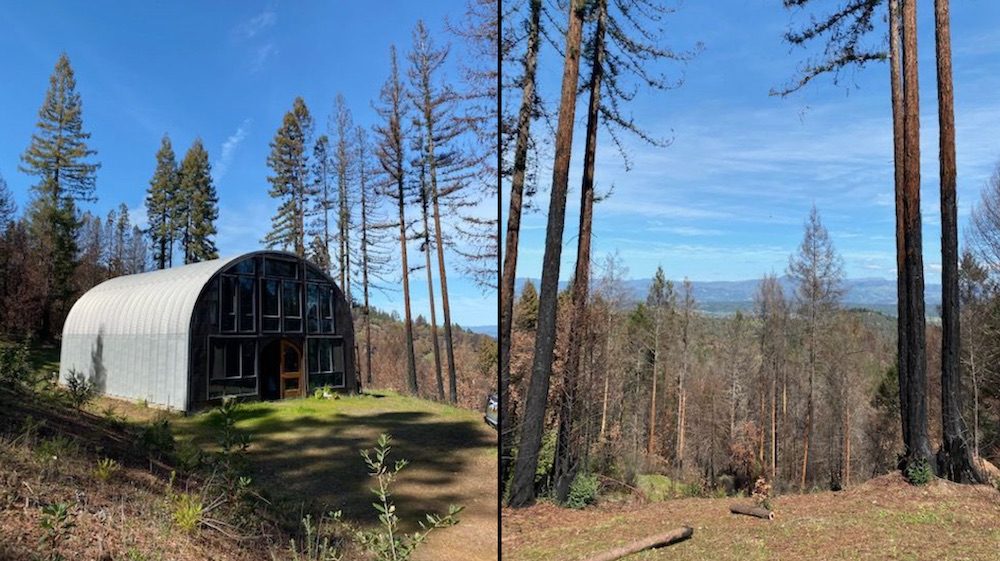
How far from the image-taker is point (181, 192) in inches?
196

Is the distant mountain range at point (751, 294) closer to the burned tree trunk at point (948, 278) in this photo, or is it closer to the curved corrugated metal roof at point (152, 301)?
the burned tree trunk at point (948, 278)

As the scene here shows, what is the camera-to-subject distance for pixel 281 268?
316 inches

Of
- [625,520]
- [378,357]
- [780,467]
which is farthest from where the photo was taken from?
[780,467]

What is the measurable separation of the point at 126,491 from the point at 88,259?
579cm

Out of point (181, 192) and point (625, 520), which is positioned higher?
point (181, 192)

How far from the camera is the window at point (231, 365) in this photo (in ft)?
28.0

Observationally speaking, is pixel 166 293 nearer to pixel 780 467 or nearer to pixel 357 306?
pixel 357 306

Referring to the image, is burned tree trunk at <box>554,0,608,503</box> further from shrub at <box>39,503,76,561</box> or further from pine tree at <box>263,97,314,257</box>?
shrub at <box>39,503,76,561</box>

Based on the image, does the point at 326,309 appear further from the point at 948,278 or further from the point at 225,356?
the point at 948,278

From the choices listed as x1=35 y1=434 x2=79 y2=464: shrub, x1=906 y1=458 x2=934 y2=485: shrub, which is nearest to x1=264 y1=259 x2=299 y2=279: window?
x1=35 y1=434 x2=79 y2=464: shrub

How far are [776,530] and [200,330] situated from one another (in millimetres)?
8212

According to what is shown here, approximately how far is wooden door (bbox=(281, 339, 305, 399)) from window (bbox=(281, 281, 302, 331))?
1.15ft

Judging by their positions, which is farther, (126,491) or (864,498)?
(864,498)

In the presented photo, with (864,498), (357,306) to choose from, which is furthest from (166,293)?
(864,498)
